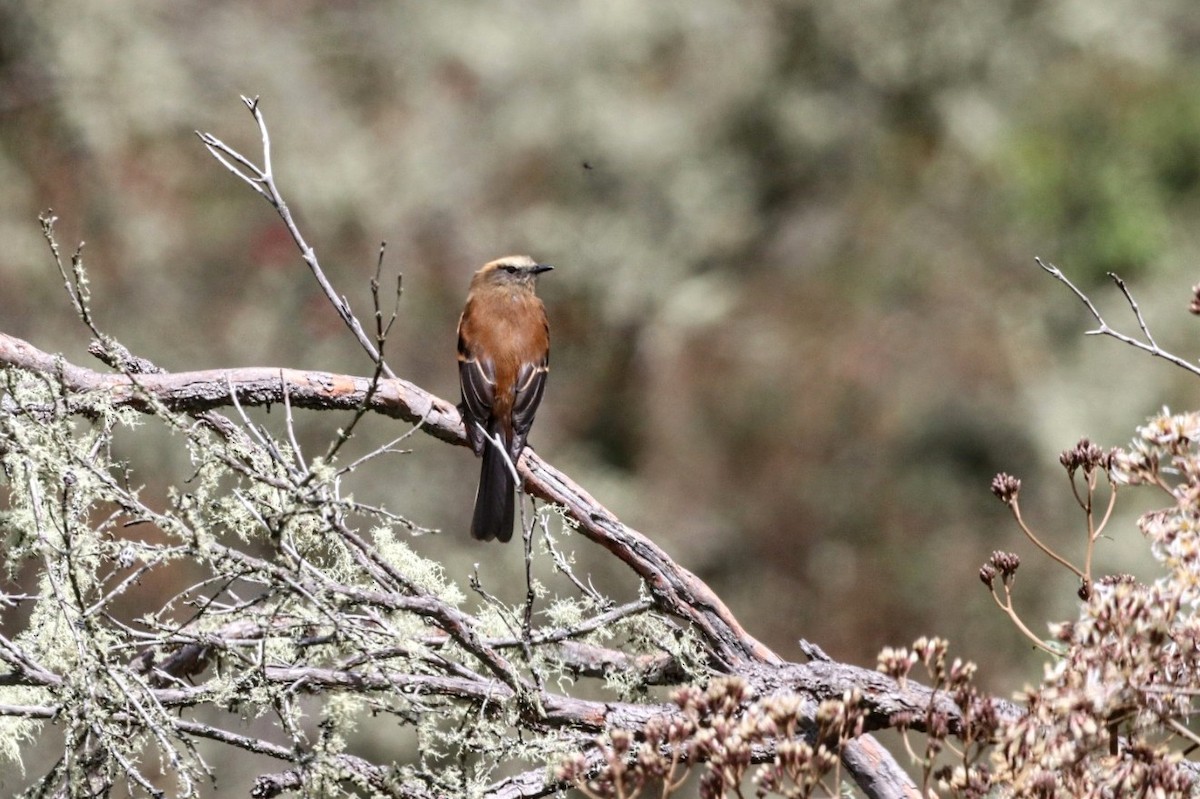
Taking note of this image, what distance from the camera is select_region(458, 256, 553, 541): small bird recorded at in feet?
16.6

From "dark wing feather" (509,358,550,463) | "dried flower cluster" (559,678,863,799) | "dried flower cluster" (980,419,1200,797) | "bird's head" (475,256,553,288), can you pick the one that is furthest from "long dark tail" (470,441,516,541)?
"dried flower cluster" (980,419,1200,797)

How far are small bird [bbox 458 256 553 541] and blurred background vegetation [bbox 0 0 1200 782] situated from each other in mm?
4375

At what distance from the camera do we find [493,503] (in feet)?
16.7

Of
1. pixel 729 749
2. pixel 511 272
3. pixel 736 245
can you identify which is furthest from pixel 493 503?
pixel 736 245

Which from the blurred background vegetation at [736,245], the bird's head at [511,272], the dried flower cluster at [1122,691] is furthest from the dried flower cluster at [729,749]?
the blurred background vegetation at [736,245]

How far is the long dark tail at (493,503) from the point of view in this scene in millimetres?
5047

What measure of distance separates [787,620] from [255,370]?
715cm

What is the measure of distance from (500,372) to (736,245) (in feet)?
25.9

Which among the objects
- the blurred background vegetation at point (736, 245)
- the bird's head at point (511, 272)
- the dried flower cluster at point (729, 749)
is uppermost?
the blurred background vegetation at point (736, 245)

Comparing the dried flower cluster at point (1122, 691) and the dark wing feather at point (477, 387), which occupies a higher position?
the dark wing feather at point (477, 387)

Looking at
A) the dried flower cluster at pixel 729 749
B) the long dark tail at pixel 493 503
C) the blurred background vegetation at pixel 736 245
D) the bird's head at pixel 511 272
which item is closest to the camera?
the dried flower cluster at pixel 729 749

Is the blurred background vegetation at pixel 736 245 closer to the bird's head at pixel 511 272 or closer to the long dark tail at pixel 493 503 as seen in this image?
the bird's head at pixel 511 272

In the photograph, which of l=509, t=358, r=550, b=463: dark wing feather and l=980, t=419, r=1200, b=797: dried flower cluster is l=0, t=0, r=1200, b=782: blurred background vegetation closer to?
l=509, t=358, r=550, b=463: dark wing feather

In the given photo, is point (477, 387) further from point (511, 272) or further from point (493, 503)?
point (511, 272)
